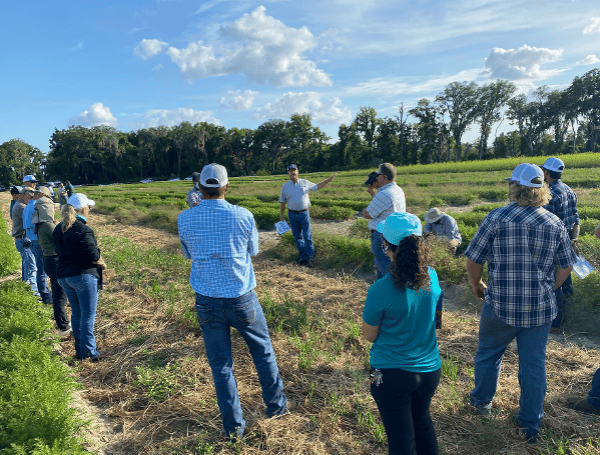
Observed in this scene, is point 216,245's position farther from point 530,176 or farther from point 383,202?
point 383,202

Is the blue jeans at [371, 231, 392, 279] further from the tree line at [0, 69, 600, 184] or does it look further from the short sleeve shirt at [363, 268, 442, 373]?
the tree line at [0, 69, 600, 184]

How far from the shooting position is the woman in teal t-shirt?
197 cm

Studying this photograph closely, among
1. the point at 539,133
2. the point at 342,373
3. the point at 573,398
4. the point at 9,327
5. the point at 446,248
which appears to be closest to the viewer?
the point at 573,398

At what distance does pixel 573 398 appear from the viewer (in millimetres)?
3205

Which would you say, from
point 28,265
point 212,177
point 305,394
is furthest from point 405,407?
point 28,265

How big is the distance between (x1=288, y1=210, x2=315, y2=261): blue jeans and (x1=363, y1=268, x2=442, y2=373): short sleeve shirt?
5.41 m

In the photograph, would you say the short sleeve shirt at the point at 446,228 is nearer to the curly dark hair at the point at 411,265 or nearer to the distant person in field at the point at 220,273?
the distant person in field at the point at 220,273

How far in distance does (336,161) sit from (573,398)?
63.9m

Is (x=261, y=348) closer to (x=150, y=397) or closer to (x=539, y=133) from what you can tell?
(x=150, y=397)

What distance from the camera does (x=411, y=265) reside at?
1922mm

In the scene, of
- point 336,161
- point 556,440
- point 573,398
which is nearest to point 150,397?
point 556,440

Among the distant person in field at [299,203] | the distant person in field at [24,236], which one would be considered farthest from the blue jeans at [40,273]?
the distant person in field at [299,203]

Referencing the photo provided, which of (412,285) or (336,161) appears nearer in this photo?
(412,285)

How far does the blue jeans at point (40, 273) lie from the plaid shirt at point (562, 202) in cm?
Result: 718
